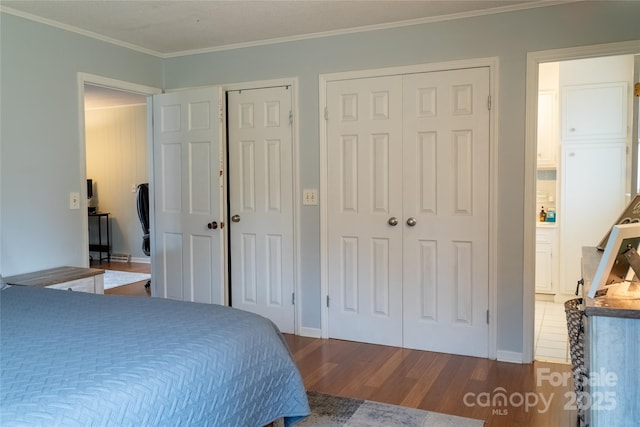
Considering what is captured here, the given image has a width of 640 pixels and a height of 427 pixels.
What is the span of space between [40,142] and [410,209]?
2.58 m

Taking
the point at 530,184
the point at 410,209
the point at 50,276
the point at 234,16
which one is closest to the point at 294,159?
the point at 410,209

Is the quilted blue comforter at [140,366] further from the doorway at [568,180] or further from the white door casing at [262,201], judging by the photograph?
the doorway at [568,180]

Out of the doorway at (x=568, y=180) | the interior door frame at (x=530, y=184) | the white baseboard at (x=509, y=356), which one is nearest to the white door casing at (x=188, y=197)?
the white baseboard at (x=509, y=356)

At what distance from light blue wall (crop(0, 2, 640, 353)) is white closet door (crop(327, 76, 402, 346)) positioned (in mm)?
165

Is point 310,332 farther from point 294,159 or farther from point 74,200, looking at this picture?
point 74,200

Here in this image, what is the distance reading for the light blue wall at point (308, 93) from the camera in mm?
3115

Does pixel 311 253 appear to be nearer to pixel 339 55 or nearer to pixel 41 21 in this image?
pixel 339 55

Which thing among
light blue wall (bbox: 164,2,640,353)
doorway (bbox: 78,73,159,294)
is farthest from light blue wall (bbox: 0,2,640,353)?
doorway (bbox: 78,73,159,294)

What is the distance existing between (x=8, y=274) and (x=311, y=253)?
6.76 feet

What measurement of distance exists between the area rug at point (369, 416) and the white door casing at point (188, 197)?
1.69 meters

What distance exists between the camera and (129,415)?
1.30m

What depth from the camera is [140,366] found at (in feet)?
4.68

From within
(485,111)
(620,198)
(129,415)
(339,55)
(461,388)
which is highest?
(339,55)

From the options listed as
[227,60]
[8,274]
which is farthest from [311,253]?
[8,274]
